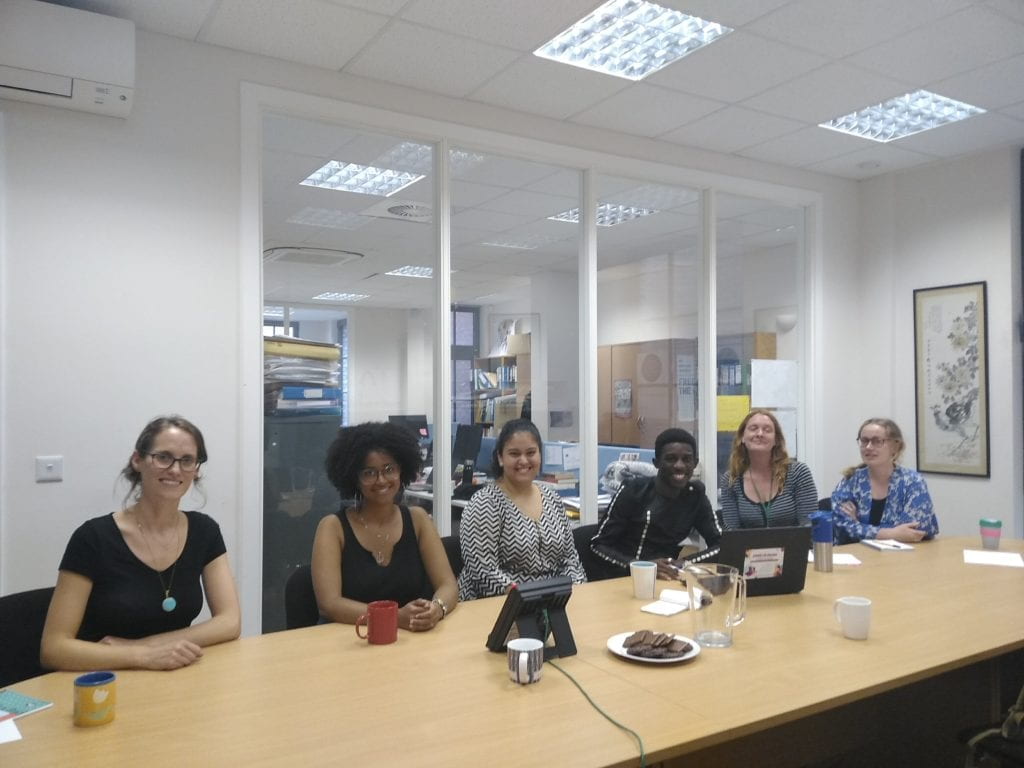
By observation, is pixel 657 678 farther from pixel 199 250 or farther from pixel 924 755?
pixel 199 250

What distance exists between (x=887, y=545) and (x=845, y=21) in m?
2.20

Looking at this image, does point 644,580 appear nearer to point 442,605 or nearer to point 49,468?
point 442,605

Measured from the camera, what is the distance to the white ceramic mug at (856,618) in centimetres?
195

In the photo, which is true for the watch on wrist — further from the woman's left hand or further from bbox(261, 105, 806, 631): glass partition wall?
bbox(261, 105, 806, 631): glass partition wall

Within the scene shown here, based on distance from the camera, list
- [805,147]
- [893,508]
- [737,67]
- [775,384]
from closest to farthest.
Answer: [737,67] → [893,508] → [805,147] → [775,384]

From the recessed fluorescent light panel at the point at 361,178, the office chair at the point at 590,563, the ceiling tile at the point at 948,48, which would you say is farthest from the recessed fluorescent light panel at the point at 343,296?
the ceiling tile at the point at 948,48

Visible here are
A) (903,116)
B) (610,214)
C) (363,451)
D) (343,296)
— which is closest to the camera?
(363,451)

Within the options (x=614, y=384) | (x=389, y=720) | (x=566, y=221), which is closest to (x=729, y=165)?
(x=566, y=221)

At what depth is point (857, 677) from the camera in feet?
5.56

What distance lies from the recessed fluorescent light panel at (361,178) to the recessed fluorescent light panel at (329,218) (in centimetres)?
25

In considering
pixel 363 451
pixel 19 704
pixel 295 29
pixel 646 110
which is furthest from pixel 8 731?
pixel 646 110

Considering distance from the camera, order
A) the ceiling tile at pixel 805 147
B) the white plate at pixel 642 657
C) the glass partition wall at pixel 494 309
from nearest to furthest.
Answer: the white plate at pixel 642 657 < the glass partition wall at pixel 494 309 < the ceiling tile at pixel 805 147

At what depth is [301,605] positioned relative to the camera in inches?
93.2

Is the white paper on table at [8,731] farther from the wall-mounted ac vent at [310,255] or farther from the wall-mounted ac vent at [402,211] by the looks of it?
the wall-mounted ac vent at [402,211]
